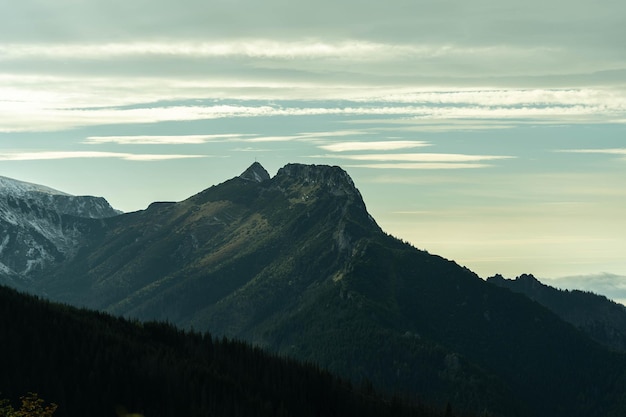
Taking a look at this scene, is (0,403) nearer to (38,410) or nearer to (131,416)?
(38,410)

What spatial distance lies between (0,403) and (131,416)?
38.0 metres

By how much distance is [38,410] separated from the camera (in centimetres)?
11094

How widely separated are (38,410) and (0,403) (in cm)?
488

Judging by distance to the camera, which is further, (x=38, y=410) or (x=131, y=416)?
(x=38, y=410)

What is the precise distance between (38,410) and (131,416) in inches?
1384

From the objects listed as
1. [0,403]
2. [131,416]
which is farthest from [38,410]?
[131,416]

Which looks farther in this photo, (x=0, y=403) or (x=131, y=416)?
A: (x=0, y=403)

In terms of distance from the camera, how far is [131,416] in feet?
266

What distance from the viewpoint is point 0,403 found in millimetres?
111375
